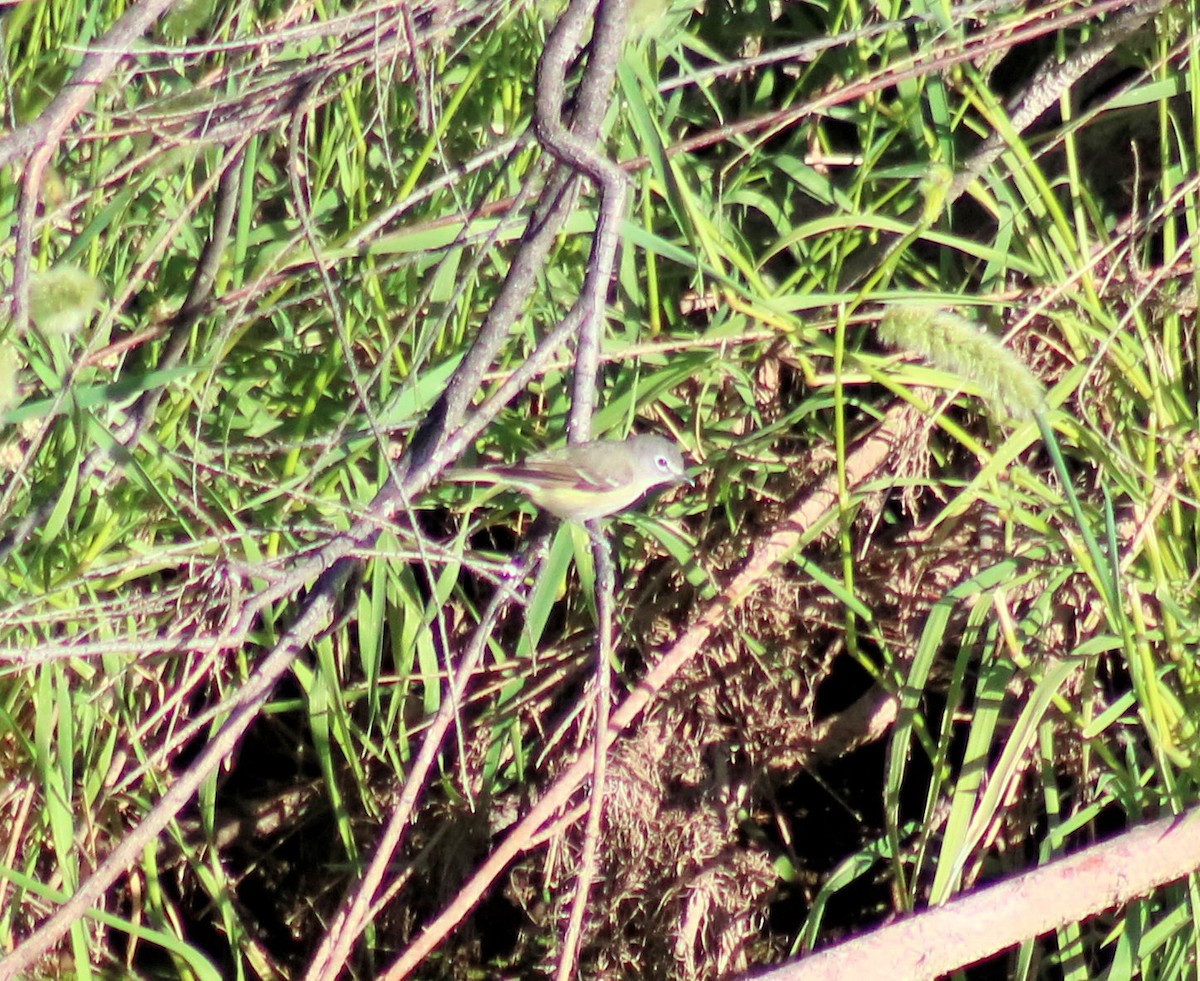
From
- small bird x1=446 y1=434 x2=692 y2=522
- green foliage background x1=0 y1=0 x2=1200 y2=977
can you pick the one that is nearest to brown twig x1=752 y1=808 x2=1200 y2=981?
green foliage background x1=0 y1=0 x2=1200 y2=977

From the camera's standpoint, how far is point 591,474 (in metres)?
3.10

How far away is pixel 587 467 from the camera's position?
122 inches

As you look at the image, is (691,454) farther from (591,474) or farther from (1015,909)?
(1015,909)

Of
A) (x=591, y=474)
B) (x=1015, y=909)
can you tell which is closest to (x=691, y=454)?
(x=591, y=474)

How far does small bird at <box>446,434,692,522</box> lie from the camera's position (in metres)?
3.03

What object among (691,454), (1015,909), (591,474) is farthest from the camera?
(691,454)

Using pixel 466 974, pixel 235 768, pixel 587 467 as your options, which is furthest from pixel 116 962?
pixel 587 467

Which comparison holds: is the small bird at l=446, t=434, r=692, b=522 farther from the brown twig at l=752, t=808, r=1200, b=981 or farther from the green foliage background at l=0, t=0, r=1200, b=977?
the brown twig at l=752, t=808, r=1200, b=981

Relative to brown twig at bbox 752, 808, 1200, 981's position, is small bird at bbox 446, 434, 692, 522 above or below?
above

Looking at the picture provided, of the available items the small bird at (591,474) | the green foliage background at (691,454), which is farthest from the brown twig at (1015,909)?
the small bird at (591,474)

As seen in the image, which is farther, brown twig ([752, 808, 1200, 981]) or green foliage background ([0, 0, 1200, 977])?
green foliage background ([0, 0, 1200, 977])

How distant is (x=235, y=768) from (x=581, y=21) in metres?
2.41

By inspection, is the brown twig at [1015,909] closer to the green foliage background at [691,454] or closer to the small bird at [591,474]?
the green foliage background at [691,454]

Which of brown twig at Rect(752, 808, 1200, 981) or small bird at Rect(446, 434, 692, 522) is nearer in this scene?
brown twig at Rect(752, 808, 1200, 981)
